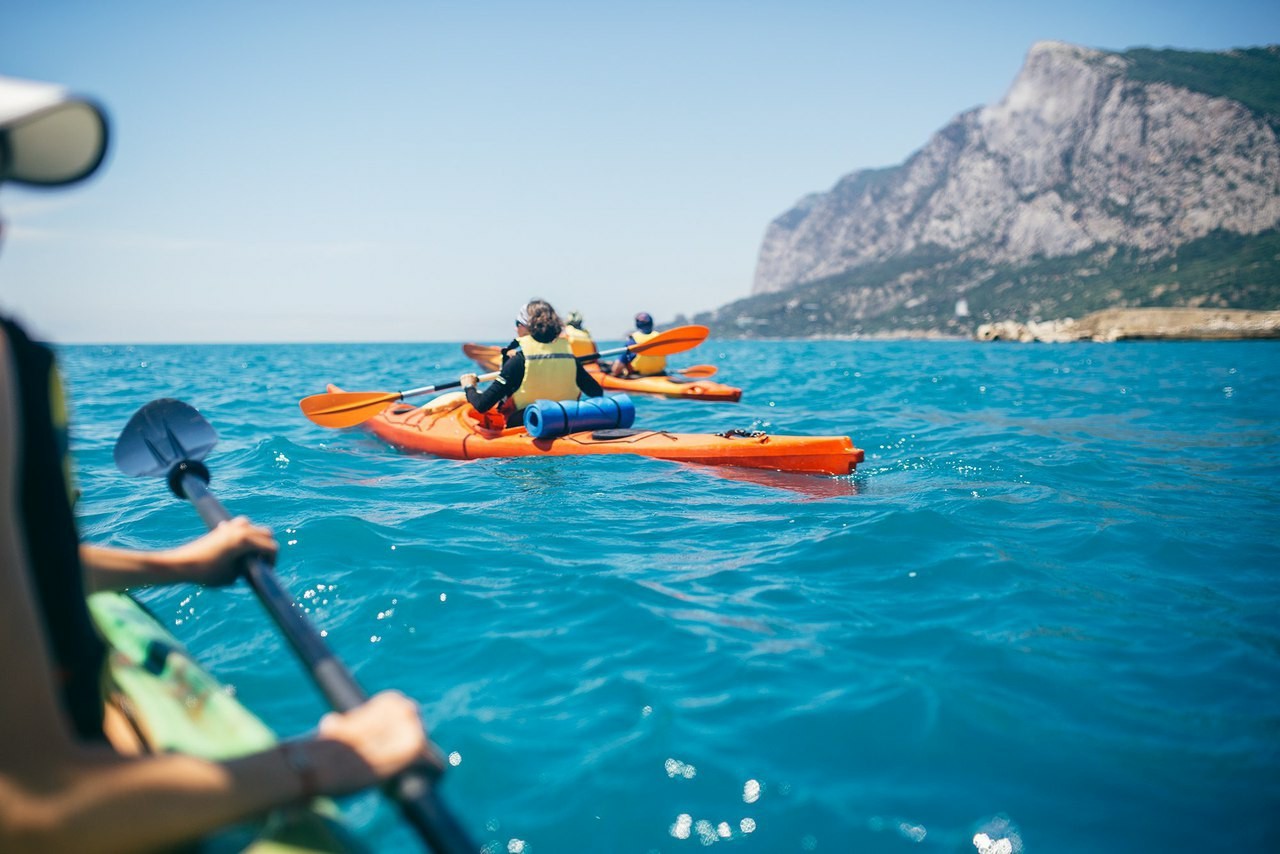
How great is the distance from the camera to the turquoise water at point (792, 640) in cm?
243

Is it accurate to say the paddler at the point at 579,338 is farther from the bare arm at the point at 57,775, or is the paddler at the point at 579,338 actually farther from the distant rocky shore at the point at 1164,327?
the distant rocky shore at the point at 1164,327

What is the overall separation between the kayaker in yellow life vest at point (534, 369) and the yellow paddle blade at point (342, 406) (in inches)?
61.0

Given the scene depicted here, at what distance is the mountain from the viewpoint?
89.6 metres

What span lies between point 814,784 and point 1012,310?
11410 centimetres

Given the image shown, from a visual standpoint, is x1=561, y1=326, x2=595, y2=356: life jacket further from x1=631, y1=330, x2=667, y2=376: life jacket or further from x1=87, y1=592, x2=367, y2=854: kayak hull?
x1=87, y1=592, x2=367, y2=854: kayak hull

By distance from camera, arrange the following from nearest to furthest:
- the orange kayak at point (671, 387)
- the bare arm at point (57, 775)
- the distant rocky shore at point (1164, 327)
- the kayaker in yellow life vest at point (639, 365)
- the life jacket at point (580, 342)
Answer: the bare arm at point (57, 775), the life jacket at point (580, 342), the orange kayak at point (671, 387), the kayaker in yellow life vest at point (639, 365), the distant rocky shore at point (1164, 327)

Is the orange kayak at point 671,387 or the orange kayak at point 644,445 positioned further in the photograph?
the orange kayak at point 671,387

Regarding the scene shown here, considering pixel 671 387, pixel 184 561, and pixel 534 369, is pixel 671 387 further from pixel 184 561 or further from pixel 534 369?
pixel 184 561

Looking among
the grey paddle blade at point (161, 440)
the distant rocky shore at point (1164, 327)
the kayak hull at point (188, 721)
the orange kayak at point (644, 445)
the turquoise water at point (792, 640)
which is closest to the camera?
the kayak hull at point (188, 721)

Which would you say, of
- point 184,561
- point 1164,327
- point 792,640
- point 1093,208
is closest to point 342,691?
point 184,561

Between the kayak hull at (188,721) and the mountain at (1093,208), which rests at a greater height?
the mountain at (1093,208)

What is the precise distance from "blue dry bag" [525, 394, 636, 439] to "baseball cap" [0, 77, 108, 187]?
20.3 feet

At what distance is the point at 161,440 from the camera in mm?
3309

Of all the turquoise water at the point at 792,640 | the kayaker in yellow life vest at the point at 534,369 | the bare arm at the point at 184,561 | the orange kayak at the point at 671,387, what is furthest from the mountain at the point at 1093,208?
the bare arm at the point at 184,561
